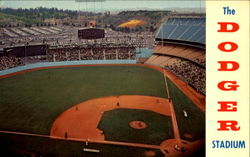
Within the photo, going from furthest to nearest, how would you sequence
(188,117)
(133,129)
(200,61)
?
(200,61) → (188,117) → (133,129)

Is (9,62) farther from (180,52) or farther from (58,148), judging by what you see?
(180,52)

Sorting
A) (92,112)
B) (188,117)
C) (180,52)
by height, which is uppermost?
(180,52)

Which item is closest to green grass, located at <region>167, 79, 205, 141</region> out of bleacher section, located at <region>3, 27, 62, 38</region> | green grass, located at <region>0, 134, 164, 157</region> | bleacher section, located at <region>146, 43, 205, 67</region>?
green grass, located at <region>0, 134, 164, 157</region>

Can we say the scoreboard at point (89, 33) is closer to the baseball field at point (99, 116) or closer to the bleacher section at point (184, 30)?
the bleacher section at point (184, 30)

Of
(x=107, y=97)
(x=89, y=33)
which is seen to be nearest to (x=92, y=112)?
(x=107, y=97)

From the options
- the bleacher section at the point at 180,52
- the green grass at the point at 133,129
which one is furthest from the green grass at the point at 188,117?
the bleacher section at the point at 180,52

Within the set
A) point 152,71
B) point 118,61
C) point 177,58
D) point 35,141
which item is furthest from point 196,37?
point 35,141
